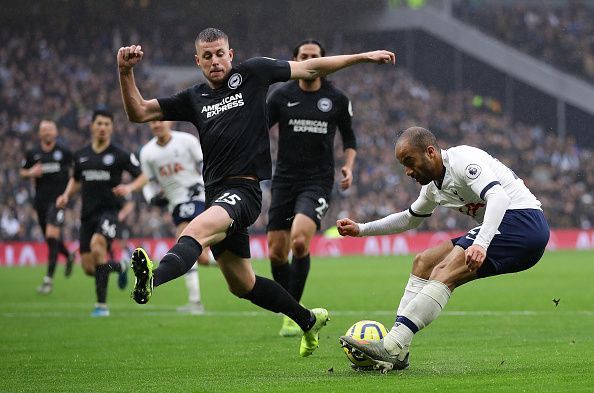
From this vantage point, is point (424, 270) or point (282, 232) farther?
point (282, 232)

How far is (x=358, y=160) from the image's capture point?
37.7m

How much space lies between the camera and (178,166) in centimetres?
1394

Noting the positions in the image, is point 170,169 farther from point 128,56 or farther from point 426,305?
point 426,305

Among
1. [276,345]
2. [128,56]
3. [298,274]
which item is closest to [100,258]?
[298,274]

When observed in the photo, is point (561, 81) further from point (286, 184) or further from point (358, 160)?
point (286, 184)

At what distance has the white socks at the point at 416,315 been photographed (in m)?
6.98

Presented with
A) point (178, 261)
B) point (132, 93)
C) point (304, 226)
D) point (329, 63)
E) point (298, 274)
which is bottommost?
point (298, 274)

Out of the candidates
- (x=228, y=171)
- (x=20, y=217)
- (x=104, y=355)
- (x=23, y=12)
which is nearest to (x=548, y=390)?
(x=228, y=171)

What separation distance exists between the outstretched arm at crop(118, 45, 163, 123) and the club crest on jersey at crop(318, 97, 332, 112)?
10.6 ft

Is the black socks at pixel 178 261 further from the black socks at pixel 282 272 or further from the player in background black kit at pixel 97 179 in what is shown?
the player in background black kit at pixel 97 179

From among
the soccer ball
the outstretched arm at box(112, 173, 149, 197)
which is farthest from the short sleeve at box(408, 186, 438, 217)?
the outstretched arm at box(112, 173, 149, 197)

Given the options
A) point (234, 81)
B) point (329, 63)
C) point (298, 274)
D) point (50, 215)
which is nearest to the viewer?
point (329, 63)

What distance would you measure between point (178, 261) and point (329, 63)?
6.60 feet

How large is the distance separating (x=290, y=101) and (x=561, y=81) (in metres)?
34.9
